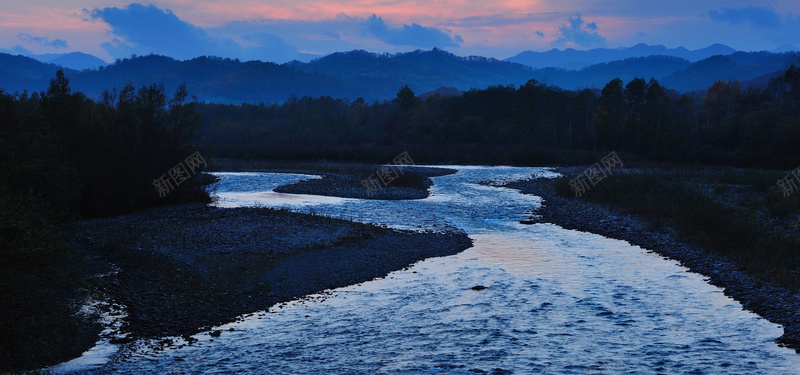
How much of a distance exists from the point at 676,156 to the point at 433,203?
54711mm

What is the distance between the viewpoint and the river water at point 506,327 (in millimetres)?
12227

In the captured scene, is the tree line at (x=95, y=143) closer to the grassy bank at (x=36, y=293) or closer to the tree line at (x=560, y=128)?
the grassy bank at (x=36, y=293)

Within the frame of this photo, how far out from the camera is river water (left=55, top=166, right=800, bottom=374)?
12227 mm

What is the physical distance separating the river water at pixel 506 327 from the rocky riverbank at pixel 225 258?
1.00m

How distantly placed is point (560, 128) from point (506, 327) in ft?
328

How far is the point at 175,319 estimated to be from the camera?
48.4 feet

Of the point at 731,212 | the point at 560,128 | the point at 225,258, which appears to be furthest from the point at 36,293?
the point at 560,128

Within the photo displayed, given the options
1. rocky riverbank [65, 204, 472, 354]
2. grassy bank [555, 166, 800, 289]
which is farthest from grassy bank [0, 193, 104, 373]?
grassy bank [555, 166, 800, 289]

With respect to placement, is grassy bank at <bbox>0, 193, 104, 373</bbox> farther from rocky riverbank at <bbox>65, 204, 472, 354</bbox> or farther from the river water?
rocky riverbank at <bbox>65, 204, 472, 354</bbox>

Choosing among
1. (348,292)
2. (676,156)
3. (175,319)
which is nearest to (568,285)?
(348,292)

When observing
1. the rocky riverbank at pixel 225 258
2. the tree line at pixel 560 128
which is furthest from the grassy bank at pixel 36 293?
the tree line at pixel 560 128

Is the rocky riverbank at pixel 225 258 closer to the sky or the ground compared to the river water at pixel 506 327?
closer to the sky

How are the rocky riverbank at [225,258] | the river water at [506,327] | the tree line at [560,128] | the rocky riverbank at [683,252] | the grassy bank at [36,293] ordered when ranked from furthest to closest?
the tree line at [560,128]
the rocky riverbank at [225,258]
the rocky riverbank at [683,252]
the river water at [506,327]
the grassy bank at [36,293]

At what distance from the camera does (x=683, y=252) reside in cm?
2369
